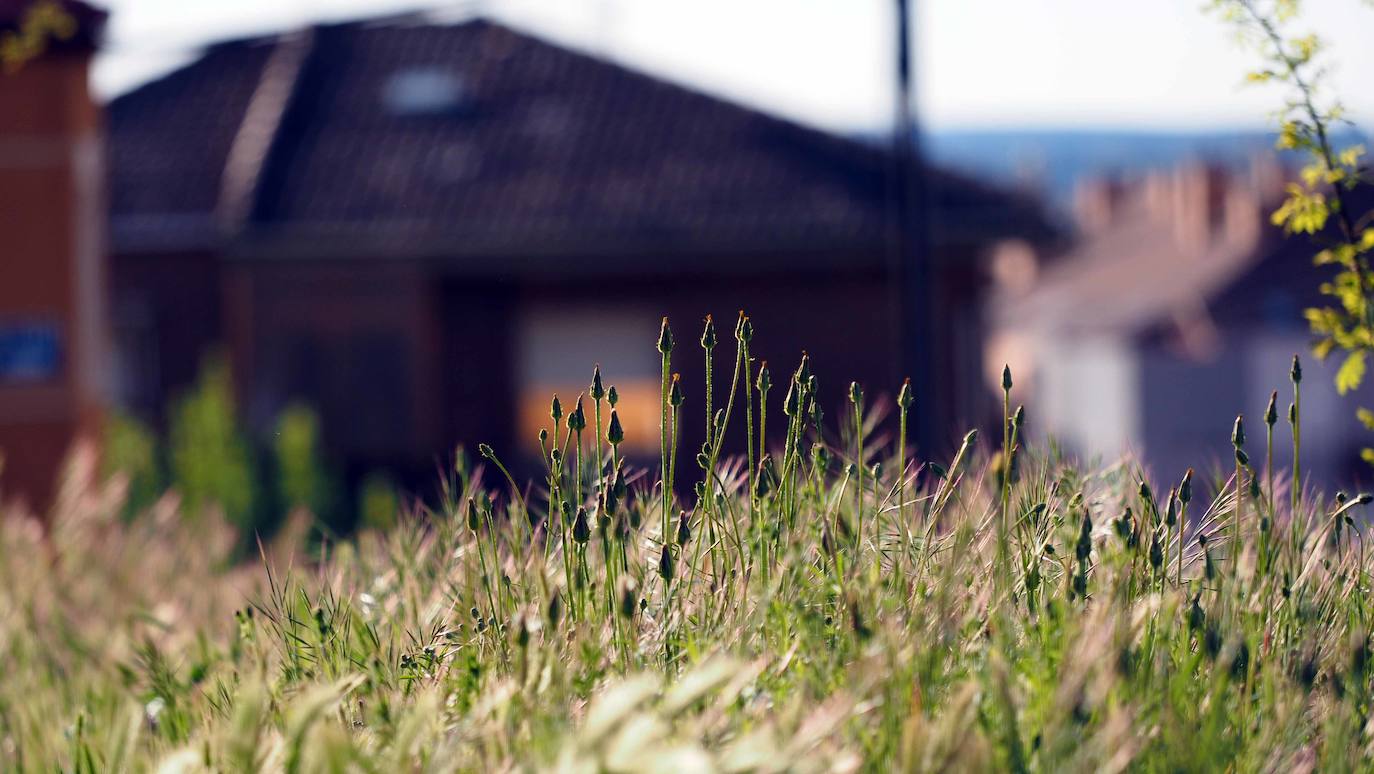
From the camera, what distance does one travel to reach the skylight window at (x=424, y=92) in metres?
20.1

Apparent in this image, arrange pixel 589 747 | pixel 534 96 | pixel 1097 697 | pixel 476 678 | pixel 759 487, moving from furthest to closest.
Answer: pixel 534 96 → pixel 759 487 → pixel 476 678 → pixel 1097 697 → pixel 589 747

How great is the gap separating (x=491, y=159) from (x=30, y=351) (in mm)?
9887

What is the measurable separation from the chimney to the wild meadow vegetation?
20.7 feet

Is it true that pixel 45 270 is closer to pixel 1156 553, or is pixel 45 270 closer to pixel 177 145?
pixel 1156 553

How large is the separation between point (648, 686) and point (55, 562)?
356 cm

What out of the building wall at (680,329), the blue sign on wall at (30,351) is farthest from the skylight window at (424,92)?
the blue sign on wall at (30,351)

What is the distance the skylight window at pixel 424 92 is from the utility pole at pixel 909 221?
40.4ft

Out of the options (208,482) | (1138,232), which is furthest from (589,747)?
(1138,232)

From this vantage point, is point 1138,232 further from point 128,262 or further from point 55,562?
→ point 55,562

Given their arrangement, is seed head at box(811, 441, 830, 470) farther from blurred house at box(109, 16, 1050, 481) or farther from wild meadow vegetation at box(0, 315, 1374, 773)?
blurred house at box(109, 16, 1050, 481)

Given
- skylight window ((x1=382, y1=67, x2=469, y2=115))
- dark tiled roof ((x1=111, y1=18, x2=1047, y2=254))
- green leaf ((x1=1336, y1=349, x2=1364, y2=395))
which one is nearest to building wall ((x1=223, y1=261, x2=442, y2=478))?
dark tiled roof ((x1=111, y1=18, x2=1047, y2=254))

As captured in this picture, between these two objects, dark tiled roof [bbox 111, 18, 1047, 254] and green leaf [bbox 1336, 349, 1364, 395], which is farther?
dark tiled roof [bbox 111, 18, 1047, 254]

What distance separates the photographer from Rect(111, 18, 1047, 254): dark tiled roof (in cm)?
1739

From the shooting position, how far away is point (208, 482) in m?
12.6
